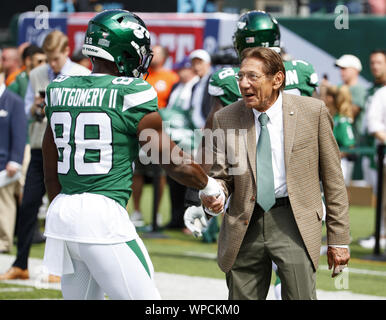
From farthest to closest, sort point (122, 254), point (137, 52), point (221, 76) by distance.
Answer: point (221, 76), point (137, 52), point (122, 254)

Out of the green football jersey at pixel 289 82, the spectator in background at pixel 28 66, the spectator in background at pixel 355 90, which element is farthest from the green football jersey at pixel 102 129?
the spectator in background at pixel 355 90

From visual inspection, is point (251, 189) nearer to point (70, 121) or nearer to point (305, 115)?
point (305, 115)

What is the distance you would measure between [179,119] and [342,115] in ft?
7.60

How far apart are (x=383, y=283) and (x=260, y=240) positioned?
387cm

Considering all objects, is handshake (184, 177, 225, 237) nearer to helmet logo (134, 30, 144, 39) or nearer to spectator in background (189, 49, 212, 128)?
helmet logo (134, 30, 144, 39)

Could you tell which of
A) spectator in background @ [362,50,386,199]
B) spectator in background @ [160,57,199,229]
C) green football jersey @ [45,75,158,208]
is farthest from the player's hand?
spectator in background @ [160,57,199,229]

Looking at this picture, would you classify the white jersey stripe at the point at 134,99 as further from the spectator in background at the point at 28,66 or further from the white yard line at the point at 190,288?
the spectator in background at the point at 28,66

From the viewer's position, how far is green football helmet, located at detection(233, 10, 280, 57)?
5.88 m

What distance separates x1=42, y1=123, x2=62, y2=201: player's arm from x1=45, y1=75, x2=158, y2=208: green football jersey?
25cm

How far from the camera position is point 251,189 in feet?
15.8

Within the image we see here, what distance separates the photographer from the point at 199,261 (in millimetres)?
9422

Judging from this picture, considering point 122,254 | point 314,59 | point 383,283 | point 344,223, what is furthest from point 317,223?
point 314,59

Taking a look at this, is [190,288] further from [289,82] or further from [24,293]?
[289,82]

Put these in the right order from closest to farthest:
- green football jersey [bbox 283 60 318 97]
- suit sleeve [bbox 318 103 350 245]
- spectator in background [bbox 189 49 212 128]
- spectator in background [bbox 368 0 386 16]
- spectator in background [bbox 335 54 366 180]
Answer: suit sleeve [bbox 318 103 350 245] < green football jersey [bbox 283 60 318 97] < spectator in background [bbox 189 49 212 128] < spectator in background [bbox 335 54 366 180] < spectator in background [bbox 368 0 386 16]
